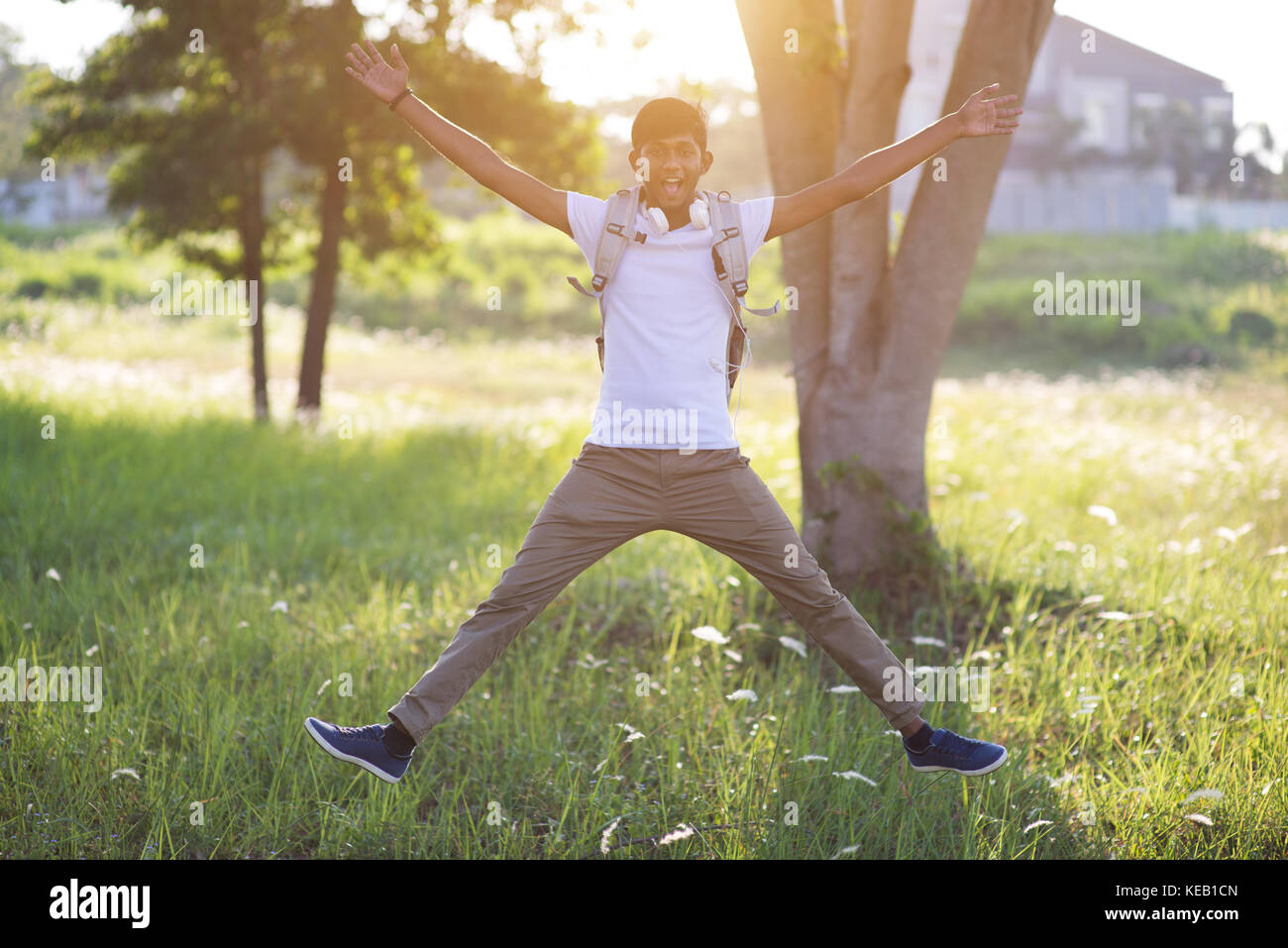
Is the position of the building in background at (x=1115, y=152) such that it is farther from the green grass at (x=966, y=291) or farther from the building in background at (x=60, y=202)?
the building in background at (x=60, y=202)

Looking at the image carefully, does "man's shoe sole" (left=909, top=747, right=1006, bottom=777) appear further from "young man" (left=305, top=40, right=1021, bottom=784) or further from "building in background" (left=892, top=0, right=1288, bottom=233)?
"building in background" (left=892, top=0, right=1288, bottom=233)

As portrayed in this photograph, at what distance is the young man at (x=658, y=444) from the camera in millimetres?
3680

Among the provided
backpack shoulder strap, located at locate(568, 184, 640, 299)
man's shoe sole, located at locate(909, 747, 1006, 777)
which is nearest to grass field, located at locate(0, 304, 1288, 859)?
man's shoe sole, located at locate(909, 747, 1006, 777)

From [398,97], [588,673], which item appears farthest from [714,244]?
[588,673]

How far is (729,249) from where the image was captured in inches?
145

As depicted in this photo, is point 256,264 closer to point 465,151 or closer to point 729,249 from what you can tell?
point 465,151

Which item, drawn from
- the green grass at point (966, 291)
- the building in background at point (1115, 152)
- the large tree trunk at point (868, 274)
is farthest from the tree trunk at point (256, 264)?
the building in background at point (1115, 152)

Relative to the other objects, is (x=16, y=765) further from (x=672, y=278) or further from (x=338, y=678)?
(x=672, y=278)

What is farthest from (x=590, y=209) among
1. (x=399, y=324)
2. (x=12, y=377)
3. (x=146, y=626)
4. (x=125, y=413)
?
(x=399, y=324)

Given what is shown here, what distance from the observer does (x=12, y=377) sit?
13.7m
